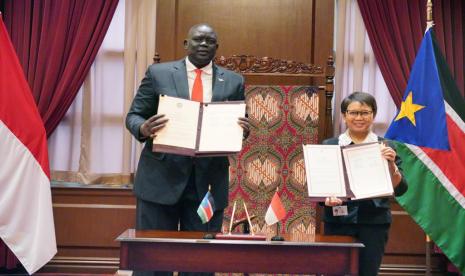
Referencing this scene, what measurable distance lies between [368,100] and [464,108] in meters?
1.59

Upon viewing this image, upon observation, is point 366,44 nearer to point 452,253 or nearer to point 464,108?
point 464,108

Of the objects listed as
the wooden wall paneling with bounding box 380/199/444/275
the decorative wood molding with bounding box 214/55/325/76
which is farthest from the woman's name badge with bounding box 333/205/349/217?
the wooden wall paneling with bounding box 380/199/444/275

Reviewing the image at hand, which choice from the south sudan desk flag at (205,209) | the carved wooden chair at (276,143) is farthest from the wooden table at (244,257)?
the carved wooden chair at (276,143)

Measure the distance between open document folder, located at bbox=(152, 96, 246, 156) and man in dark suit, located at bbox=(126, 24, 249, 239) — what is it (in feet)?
0.27

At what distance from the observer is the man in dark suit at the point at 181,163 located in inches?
106

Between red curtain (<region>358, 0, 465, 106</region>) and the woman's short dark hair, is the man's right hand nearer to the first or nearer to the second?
the woman's short dark hair

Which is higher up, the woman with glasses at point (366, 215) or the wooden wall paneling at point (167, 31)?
the wooden wall paneling at point (167, 31)

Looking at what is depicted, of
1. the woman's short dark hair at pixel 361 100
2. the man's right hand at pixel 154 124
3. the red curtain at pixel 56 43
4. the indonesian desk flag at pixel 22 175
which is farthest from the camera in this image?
the red curtain at pixel 56 43

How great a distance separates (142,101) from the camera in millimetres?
2812

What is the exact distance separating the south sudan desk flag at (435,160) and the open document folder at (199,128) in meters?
1.91

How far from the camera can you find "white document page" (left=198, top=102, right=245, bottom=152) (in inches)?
102

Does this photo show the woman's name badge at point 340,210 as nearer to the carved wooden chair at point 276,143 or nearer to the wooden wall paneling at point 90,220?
the carved wooden chair at point 276,143

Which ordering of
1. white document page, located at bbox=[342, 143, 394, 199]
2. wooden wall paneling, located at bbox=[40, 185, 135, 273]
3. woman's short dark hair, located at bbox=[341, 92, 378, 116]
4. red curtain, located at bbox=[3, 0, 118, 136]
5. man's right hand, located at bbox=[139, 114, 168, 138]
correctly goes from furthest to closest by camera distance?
wooden wall paneling, located at bbox=[40, 185, 135, 273], red curtain, located at bbox=[3, 0, 118, 136], woman's short dark hair, located at bbox=[341, 92, 378, 116], white document page, located at bbox=[342, 143, 394, 199], man's right hand, located at bbox=[139, 114, 168, 138]

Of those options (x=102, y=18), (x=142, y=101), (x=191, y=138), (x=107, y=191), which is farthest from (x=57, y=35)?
(x=191, y=138)
